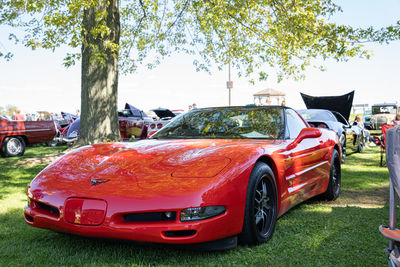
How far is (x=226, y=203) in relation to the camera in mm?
2592

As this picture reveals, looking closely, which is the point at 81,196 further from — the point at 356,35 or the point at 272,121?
the point at 356,35

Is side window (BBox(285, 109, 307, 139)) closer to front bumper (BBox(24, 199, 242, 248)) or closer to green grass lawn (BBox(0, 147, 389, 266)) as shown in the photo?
green grass lawn (BBox(0, 147, 389, 266))

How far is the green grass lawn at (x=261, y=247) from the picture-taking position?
2656 mm

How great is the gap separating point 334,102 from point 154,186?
13054mm

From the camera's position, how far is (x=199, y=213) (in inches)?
98.5

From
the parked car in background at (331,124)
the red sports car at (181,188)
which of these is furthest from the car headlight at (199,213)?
the parked car in background at (331,124)

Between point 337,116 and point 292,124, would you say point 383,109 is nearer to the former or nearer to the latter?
point 337,116

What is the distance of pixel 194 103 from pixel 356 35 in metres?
14.3

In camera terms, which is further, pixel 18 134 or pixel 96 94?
pixel 18 134

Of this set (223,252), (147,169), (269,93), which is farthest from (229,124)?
(269,93)

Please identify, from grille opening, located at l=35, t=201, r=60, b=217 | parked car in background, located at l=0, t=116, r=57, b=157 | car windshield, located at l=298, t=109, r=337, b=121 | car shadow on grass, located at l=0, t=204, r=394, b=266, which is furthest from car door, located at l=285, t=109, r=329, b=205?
parked car in background, located at l=0, t=116, r=57, b=157

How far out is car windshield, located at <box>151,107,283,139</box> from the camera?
3811 mm

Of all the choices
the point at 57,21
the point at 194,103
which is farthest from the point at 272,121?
the point at 194,103

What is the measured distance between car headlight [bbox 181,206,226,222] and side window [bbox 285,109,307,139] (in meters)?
1.61
